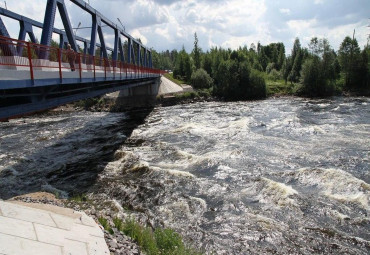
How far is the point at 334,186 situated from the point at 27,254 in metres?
13.3

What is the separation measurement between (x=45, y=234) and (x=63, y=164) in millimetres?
13654

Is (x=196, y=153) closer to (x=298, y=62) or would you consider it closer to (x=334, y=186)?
(x=334, y=186)

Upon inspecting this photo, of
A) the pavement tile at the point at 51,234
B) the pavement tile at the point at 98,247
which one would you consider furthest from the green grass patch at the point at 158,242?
the pavement tile at the point at 51,234

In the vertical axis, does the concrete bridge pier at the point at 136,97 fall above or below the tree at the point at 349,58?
below

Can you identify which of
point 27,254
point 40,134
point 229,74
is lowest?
point 40,134

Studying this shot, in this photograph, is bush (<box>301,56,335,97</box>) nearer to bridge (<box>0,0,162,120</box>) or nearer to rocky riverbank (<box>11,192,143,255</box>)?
bridge (<box>0,0,162,120</box>)

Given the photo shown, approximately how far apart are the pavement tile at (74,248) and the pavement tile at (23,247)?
157 mm

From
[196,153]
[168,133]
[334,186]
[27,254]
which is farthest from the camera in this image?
[168,133]

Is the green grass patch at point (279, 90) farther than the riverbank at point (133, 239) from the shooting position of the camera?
Yes

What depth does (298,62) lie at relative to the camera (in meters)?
81.8

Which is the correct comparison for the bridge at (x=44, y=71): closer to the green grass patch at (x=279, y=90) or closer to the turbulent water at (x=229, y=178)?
the turbulent water at (x=229, y=178)

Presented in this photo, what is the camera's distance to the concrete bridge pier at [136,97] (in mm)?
55281

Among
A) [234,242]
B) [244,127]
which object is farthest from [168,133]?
[234,242]

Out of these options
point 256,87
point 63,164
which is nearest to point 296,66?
point 256,87
